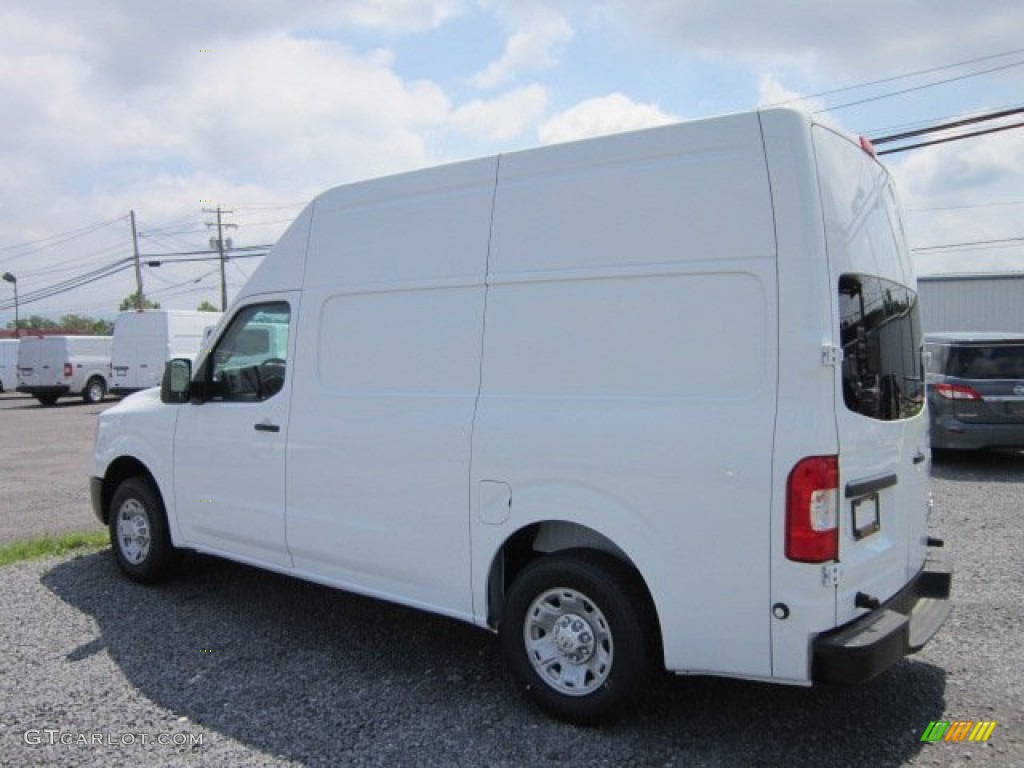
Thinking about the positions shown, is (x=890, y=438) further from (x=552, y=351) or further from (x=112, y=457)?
(x=112, y=457)

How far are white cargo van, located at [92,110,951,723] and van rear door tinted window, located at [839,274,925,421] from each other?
0.06 ft

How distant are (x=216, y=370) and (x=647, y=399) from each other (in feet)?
10.1

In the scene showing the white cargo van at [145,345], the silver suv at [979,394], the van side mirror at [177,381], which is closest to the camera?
the van side mirror at [177,381]

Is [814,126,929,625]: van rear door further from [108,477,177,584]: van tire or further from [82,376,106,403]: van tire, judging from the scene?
[82,376,106,403]: van tire

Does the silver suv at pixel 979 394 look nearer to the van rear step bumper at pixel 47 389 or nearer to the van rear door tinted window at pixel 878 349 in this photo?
the van rear door tinted window at pixel 878 349

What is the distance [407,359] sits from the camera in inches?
168

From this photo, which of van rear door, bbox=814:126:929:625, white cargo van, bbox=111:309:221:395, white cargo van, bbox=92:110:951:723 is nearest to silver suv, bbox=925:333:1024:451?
white cargo van, bbox=92:110:951:723

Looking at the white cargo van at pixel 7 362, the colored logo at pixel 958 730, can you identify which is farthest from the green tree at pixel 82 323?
the colored logo at pixel 958 730

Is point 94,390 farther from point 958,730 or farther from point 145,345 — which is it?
point 958,730

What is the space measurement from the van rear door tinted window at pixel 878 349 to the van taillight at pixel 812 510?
318mm

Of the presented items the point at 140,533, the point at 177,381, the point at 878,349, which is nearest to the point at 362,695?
the point at 177,381

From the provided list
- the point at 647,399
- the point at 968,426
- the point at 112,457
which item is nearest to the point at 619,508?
the point at 647,399

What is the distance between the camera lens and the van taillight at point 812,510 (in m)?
3.07

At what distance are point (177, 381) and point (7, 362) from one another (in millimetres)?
34365
